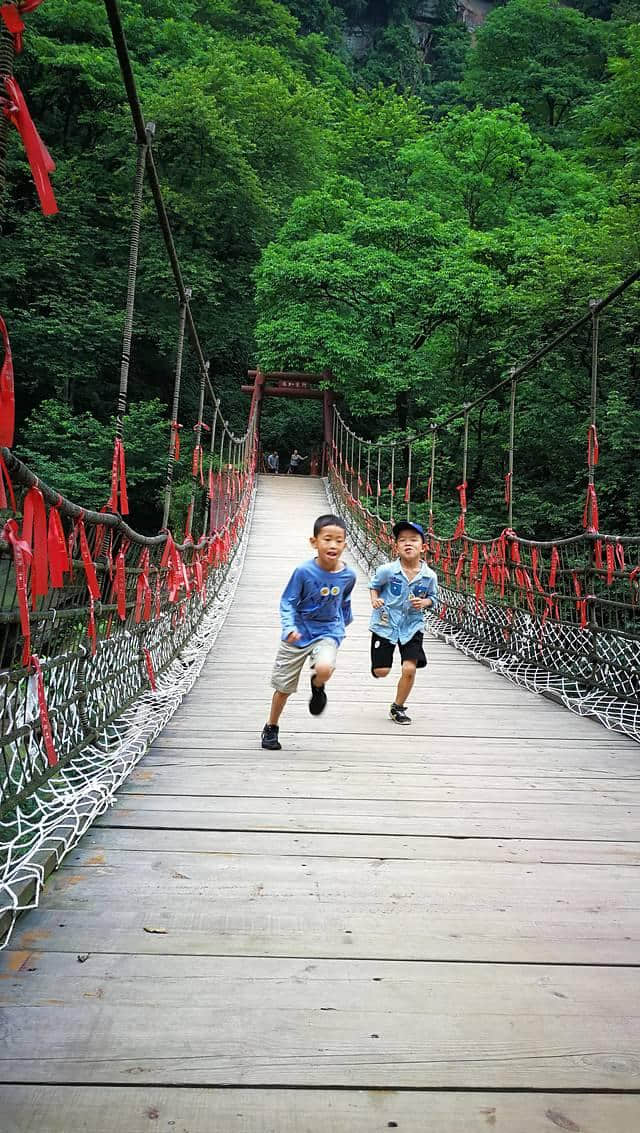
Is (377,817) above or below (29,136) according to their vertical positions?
below

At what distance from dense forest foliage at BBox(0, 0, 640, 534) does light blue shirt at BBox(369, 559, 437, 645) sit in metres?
5.98

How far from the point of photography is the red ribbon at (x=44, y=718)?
1.65 m

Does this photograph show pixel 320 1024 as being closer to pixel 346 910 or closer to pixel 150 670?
pixel 346 910

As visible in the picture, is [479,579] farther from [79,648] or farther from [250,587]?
[79,648]

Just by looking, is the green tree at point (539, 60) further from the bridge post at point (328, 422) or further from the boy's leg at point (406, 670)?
the boy's leg at point (406, 670)

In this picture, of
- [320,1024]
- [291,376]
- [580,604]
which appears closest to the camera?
[320,1024]

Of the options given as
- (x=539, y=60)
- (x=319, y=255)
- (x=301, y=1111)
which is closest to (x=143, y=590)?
(x=301, y=1111)

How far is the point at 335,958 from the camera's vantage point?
1250mm

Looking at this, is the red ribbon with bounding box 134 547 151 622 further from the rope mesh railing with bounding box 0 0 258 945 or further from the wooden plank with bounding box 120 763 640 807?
the wooden plank with bounding box 120 763 640 807

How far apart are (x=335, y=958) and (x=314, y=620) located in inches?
60.9

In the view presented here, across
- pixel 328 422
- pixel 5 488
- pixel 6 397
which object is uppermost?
pixel 328 422

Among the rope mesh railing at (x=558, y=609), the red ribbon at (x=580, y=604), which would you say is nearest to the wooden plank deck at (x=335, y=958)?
the rope mesh railing at (x=558, y=609)

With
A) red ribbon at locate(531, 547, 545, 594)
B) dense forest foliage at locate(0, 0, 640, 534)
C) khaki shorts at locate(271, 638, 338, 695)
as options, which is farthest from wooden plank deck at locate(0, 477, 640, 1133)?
dense forest foliage at locate(0, 0, 640, 534)

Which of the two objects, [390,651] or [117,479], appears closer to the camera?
[117,479]
